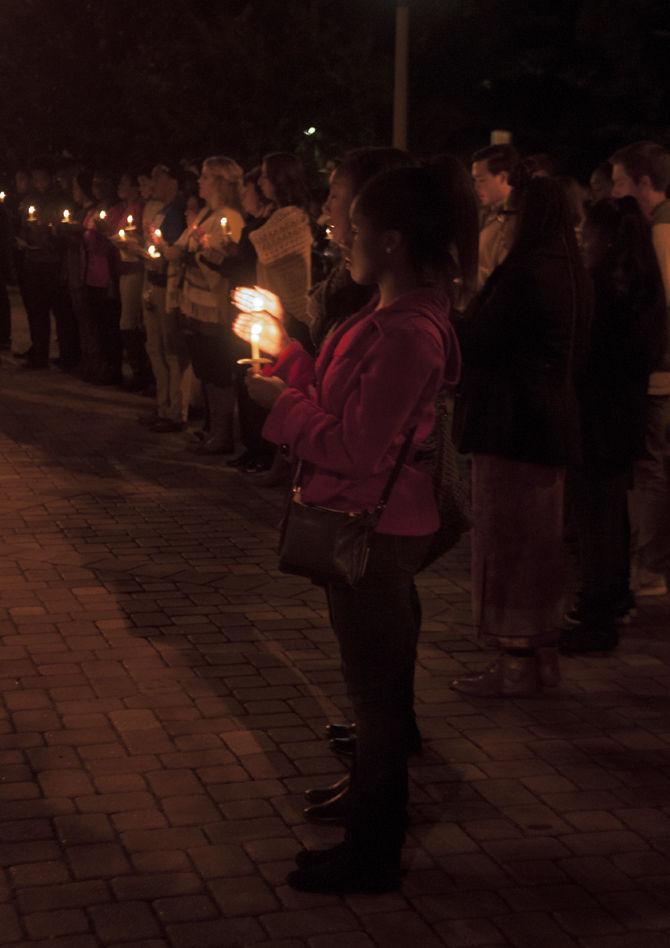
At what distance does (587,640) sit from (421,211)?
314 centimetres

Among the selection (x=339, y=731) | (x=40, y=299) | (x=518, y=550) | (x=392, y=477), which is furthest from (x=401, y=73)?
(x=392, y=477)

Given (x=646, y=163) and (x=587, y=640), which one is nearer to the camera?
(x=587, y=640)

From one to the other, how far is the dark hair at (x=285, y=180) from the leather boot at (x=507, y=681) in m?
4.80

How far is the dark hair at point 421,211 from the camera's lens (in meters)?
4.45

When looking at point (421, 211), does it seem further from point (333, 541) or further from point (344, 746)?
point (344, 746)

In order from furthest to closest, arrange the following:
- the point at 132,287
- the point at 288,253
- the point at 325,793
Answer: the point at 132,287 → the point at 288,253 → the point at 325,793

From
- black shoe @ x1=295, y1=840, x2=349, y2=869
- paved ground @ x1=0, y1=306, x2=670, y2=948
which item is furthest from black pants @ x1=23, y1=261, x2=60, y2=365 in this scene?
black shoe @ x1=295, y1=840, x2=349, y2=869

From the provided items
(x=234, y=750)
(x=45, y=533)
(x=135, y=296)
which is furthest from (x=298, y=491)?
(x=135, y=296)

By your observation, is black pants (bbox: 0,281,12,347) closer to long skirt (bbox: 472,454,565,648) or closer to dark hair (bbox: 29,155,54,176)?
dark hair (bbox: 29,155,54,176)

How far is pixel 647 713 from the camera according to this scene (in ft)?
20.9

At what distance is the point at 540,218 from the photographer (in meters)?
6.06

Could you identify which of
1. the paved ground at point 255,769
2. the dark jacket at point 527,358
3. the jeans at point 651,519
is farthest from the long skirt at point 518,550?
the jeans at point 651,519

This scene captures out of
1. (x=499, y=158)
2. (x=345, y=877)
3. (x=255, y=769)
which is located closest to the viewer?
(x=345, y=877)

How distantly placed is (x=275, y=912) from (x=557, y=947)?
0.77 metres
